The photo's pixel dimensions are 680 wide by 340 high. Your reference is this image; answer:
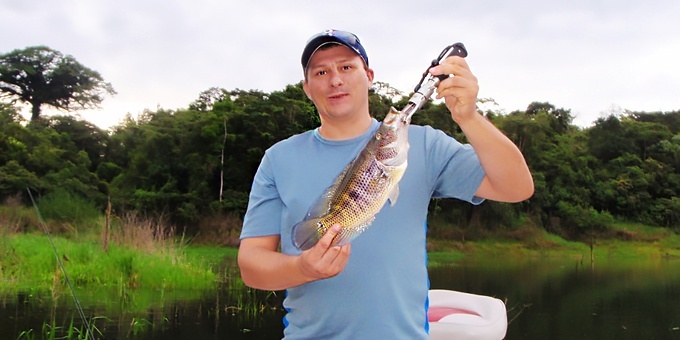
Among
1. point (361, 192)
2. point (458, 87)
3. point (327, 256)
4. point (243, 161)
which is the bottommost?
point (327, 256)

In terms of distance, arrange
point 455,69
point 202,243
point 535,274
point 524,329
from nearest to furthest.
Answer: point 455,69 < point 524,329 < point 535,274 < point 202,243

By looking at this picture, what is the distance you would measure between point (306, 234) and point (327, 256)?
6.0 inches

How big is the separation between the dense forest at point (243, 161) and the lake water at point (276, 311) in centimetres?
1272

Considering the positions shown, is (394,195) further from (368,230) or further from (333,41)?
(333,41)

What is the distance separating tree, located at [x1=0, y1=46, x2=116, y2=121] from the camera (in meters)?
41.2

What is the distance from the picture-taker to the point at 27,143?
32.4m

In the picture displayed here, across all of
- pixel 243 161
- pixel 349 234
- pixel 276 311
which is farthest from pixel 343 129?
pixel 243 161

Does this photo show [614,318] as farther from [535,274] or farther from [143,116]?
[143,116]

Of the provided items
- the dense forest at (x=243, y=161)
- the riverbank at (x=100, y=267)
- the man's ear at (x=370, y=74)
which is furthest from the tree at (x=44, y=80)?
the man's ear at (x=370, y=74)

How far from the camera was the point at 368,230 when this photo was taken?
6.48 feet

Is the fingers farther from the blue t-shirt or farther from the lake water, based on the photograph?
the lake water

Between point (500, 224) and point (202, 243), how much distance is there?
58.1 feet

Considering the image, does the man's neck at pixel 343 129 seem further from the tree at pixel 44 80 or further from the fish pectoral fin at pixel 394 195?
the tree at pixel 44 80

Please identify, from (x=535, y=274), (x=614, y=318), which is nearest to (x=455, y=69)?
(x=614, y=318)
